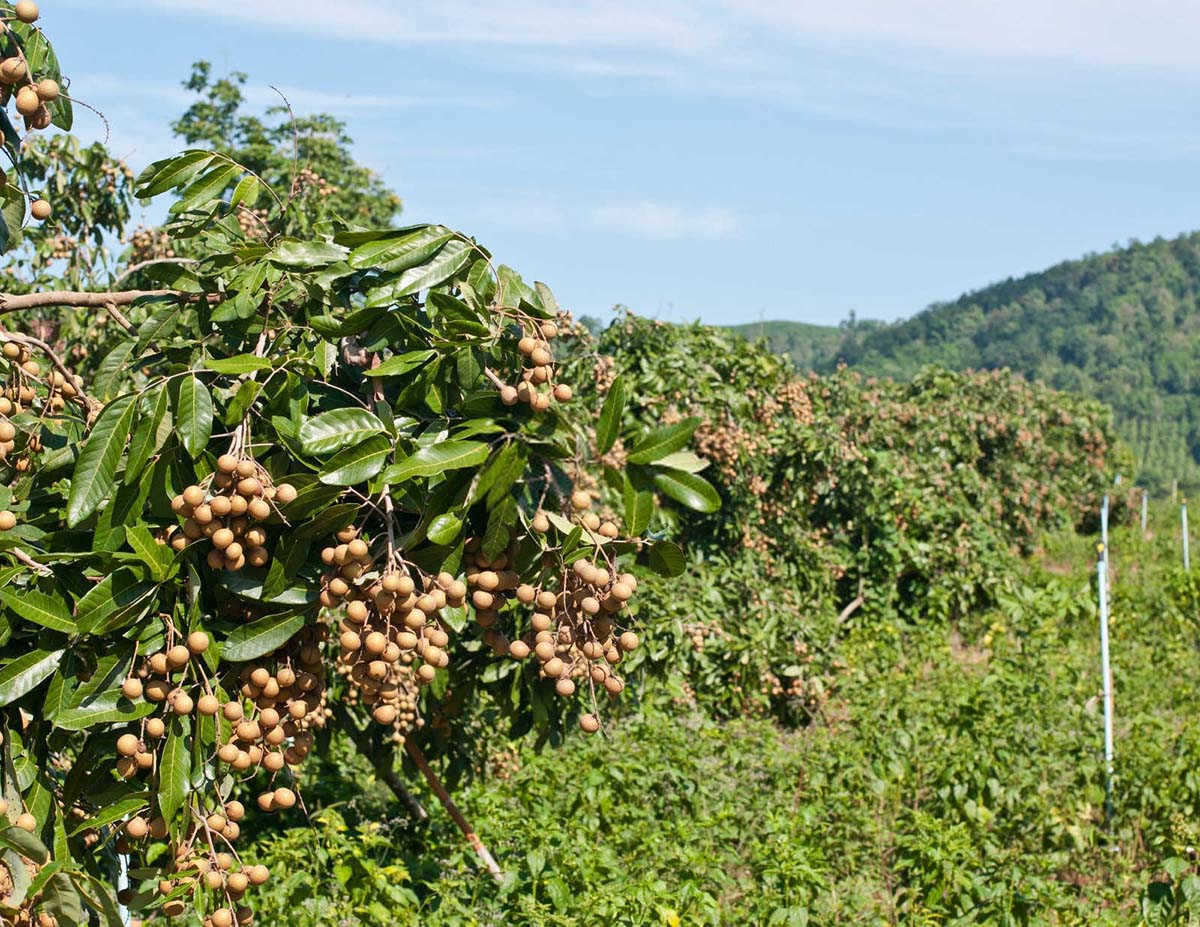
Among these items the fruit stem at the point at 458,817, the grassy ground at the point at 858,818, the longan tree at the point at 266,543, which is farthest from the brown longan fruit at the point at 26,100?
the fruit stem at the point at 458,817

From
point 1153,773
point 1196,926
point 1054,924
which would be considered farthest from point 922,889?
point 1153,773

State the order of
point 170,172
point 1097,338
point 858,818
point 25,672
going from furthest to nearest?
point 1097,338, point 858,818, point 170,172, point 25,672

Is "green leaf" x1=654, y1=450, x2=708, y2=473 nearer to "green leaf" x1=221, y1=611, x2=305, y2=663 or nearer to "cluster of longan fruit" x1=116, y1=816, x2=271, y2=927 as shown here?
"green leaf" x1=221, y1=611, x2=305, y2=663

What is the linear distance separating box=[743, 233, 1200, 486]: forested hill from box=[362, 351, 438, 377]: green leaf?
5754 cm

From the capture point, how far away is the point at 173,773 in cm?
198

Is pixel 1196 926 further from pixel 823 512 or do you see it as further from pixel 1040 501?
pixel 1040 501

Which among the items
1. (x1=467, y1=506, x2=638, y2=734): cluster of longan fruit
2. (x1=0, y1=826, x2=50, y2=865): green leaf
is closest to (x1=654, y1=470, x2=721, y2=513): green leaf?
(x1=467, y1=506, x2=638, y2=734): cluster of longan fruit

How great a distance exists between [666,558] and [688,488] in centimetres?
13

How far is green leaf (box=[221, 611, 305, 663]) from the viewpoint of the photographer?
1992 millimetres

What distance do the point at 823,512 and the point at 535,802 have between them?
6328 millimetres

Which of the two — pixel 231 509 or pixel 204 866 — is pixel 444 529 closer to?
pixel 231 509

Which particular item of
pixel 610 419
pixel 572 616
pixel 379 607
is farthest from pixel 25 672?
pixel 610 419

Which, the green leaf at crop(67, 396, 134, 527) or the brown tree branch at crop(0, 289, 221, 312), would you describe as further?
the brown tree branch at crop(0, 289, 221, 312)

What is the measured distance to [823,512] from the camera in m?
11.2
